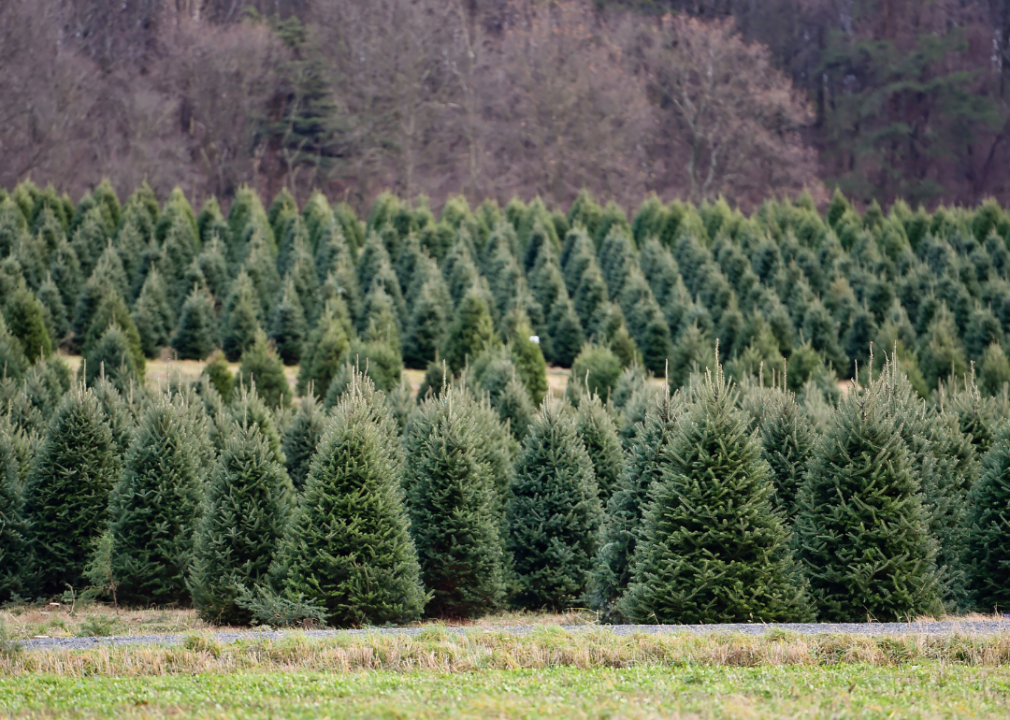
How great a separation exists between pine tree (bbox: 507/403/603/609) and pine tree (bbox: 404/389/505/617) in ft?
2.53

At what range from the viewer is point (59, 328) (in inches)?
1280

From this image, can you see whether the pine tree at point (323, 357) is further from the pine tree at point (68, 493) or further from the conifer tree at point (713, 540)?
the conifer tree at point (713, 540)

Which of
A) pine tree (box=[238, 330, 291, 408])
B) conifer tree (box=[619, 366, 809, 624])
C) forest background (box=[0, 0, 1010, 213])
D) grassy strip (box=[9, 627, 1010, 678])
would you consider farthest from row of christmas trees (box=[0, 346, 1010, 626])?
forest background (box=[0, 0, 1010, 213])

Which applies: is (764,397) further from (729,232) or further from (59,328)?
(729,232)

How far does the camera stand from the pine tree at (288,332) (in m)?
31.8

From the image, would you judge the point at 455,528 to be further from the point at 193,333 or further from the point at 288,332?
the point at 193,333

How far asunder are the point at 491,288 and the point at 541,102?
24.5 meters

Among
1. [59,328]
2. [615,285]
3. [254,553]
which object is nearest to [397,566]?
[254,553]

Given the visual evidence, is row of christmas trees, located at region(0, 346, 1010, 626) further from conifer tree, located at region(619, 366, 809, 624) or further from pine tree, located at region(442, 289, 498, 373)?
pine tree, located at region(442, 289, 498, 373)

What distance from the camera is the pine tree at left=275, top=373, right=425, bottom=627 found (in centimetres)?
1452

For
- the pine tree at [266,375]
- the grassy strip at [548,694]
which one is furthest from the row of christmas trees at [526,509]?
the pine tree at [266,375]

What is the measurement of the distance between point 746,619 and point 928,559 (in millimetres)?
2313

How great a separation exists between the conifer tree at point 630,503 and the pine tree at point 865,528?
5.85 ft

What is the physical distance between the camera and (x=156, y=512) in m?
17.1
